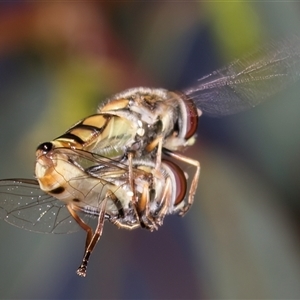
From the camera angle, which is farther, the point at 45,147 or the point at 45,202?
the point at 45,202

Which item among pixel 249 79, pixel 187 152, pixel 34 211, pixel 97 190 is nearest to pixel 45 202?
pixel 34 211

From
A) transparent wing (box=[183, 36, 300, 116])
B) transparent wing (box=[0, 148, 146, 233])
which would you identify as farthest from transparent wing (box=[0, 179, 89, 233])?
transparent wing (box=[183, 36, 300, 116])

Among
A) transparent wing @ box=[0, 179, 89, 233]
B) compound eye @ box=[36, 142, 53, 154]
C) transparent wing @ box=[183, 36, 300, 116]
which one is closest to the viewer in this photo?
compound eye @ box=[36, 142, 53, 154]

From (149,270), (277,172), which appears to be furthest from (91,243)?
(277,172)

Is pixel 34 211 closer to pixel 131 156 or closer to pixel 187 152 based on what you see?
pixel 131 156

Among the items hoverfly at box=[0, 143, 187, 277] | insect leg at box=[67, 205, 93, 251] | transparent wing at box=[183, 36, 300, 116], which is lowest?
insect leg at box=[67, 205, 93, 251]

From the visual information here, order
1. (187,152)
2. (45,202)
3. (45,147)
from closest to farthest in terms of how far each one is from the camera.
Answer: (45,147)
(45,202)
(187,152)

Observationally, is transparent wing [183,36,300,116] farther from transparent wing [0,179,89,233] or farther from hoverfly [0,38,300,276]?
transparent wing [0,179,89,233]
